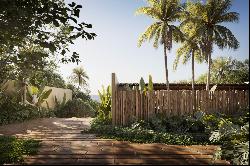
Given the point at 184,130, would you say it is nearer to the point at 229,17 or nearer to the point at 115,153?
the point at 115,153

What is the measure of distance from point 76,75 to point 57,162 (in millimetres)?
34045

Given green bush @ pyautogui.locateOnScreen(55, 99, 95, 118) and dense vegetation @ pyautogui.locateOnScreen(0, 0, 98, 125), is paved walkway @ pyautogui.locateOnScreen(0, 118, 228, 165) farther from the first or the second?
green bush @ pyautogui.locateOnScreen(55, 99, 95, 118)

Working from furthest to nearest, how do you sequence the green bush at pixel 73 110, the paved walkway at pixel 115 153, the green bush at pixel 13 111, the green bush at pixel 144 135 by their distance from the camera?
the green bush at pixel 73 110
the green bush at pixel 13 111
the green bush at pixel 144 135
the paved walkway at pixel 115 153

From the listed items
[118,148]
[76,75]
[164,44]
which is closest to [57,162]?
[118,148]

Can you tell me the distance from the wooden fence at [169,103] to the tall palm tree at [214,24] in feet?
59.0

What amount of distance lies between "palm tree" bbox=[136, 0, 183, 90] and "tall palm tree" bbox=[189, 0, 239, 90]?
201 cm

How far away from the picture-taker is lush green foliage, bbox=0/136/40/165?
6.61 m

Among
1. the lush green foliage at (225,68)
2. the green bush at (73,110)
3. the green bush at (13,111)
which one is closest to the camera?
the green bush at (13,111)

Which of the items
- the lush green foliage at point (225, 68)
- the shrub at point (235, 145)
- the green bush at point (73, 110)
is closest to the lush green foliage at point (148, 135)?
the shrub at point (235, 145)

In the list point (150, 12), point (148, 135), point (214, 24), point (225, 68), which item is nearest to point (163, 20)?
point (150, 12)

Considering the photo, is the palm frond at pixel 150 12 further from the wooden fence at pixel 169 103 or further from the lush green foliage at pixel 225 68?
the lush green foliage at pixel 225 68

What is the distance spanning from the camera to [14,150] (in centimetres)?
756

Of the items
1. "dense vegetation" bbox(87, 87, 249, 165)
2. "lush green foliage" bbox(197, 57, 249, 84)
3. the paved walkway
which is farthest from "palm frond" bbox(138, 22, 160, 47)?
"lush green foliage" bbox(197, 57, 249, 84)

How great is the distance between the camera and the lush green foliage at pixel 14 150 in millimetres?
6612
